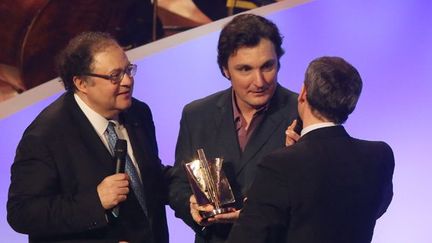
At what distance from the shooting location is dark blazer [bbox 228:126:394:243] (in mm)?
1888

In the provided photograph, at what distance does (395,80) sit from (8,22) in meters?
1.78

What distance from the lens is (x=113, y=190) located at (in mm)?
2156

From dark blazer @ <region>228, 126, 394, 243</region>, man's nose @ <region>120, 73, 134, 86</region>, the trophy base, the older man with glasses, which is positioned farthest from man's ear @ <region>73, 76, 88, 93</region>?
dark blazer @ <region>228, 126, 394, 243</region>

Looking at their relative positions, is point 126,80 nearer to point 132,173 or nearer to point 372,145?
point 132,173

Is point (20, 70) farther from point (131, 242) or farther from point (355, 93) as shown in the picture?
point (355, 93)

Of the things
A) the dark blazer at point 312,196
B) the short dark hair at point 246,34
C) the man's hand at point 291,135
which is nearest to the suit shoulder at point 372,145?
the dark blazer at point 312,196

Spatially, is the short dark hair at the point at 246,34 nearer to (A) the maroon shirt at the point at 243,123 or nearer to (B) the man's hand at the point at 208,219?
(A) the maroon shirt at the point at 243,123

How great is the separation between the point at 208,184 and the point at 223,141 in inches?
10.2

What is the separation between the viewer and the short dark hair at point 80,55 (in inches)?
90.7

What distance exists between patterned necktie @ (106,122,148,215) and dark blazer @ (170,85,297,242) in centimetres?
16

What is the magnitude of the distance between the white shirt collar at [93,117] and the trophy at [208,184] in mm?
286

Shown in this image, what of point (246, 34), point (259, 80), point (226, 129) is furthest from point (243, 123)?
point (246, 34)

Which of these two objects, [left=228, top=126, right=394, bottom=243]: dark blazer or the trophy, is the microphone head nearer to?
the trophy

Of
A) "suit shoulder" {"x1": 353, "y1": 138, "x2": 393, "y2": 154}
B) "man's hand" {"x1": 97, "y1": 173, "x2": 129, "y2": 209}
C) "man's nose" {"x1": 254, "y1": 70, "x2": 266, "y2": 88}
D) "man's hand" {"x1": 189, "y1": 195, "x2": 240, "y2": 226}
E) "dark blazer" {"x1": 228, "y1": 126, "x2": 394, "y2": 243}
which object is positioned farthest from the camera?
"man's nose" {"x1": 254, "y1": 70, "x2": 266, "y2": 88}
